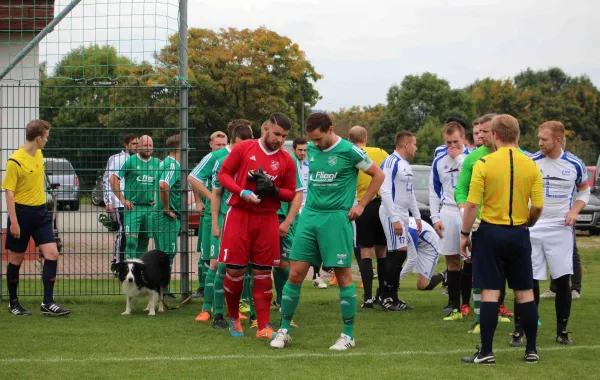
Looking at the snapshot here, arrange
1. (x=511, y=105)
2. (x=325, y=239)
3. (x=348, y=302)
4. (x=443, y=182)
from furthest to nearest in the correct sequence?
(x=511, y=105)
(x=443, y=182)
(x=348, y=302)
(x=325, y=239)

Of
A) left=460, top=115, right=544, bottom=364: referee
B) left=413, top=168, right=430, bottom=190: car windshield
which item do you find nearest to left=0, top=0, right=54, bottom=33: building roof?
left=460, top=115, right=544, bottom=364: referee

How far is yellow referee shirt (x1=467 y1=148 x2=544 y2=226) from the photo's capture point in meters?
6.93

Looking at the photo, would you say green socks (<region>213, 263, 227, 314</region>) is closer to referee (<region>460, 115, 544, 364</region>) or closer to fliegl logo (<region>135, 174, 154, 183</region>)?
fliegl logo (<region>135, 174, 154, 183</region>)

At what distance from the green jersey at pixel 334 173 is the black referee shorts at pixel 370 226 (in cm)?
279

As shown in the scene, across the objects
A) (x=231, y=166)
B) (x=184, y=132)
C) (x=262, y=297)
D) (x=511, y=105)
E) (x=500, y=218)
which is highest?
(x=511, y=105)

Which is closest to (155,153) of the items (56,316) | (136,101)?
(136,101)

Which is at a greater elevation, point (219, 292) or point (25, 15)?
point (25, 15)

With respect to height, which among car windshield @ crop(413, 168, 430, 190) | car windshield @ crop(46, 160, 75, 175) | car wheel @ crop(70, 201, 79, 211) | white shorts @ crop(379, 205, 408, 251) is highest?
car windshield @ crop(46, 160, 75, 175)

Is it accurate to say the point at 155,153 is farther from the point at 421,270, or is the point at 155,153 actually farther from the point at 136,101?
the point at 421,270

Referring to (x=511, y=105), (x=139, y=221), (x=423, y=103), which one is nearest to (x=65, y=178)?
(x=139, y=221)

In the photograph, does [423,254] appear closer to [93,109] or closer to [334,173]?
[334,173]

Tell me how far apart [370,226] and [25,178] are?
13.2 feet

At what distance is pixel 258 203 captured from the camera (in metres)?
7.94

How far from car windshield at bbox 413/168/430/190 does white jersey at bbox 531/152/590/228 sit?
12869 millimetres
